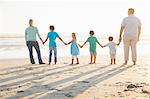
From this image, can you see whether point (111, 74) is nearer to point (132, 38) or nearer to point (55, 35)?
point (132, 38)

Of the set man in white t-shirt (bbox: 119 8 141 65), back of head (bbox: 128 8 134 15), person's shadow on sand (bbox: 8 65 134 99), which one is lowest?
person's shadow on sand (bbox: 8 65 134 99)

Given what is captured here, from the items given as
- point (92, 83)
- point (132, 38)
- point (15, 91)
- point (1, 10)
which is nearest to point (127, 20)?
point (132, 38)

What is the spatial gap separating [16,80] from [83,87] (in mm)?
1985

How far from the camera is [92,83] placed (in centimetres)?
875

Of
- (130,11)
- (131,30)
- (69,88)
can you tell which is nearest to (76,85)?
(69,88)

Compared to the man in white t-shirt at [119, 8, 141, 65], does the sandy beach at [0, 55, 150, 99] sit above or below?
below

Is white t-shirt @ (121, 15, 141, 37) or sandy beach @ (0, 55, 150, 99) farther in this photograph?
white t-shirt @ (121, 15, 141, 37)

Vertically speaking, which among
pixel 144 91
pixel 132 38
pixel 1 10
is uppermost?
pixel 1 10

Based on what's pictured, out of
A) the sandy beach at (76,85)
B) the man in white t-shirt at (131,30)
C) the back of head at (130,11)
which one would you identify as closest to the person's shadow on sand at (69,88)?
the sandy beach at (76,85)

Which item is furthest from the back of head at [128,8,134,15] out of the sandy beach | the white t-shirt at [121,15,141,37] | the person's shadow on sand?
the person's shadow on sand

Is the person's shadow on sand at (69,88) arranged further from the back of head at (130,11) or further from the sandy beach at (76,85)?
the back of head at (130,11)

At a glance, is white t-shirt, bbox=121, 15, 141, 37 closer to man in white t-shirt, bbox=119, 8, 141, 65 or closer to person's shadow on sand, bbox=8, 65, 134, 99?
man in white t-shirt, bbox=119, 8, 141, 65

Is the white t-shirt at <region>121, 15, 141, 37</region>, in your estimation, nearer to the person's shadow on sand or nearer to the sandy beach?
the sandy beach

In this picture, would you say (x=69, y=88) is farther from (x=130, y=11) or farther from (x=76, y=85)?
(x=130, y=11)
